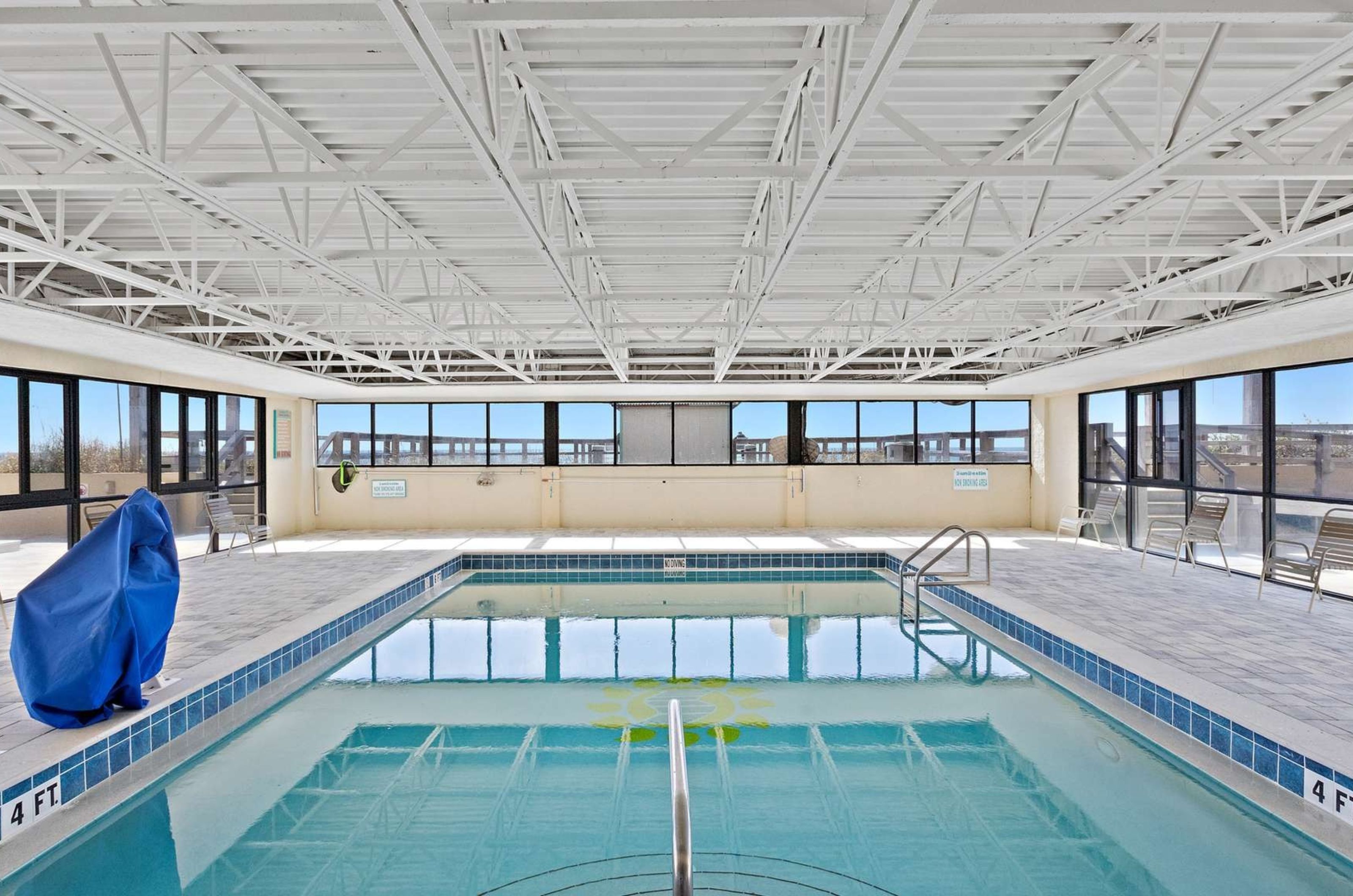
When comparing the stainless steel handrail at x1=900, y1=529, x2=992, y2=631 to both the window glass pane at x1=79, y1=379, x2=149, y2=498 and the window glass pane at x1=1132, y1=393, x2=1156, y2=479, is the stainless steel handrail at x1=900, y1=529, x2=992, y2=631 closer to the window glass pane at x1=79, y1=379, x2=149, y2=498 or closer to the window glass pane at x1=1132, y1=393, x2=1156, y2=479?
the window glass pane at x1=1132, y1=393, x2=1156, y2=479

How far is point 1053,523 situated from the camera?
11.2 m

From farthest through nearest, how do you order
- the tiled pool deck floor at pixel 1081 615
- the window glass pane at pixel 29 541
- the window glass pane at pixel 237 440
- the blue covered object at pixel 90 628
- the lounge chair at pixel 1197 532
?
the window glass pane at pixel 237 440
the lounge chair at pixel 1197 532
the window glass pane at pixel 29 541
the tiled pool deck floor at pixel 1081 615
the blue covered object at pixel 90 628

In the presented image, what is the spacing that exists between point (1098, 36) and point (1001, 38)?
14.9 inches

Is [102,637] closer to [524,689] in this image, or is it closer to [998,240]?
[524,689]

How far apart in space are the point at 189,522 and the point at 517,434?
4.83 meters

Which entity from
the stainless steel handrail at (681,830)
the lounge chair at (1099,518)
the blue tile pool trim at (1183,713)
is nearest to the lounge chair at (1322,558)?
the blue tile pool trim at (1183,713)

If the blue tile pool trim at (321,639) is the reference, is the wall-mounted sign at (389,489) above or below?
above

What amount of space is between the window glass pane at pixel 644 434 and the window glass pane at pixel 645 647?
565 cm

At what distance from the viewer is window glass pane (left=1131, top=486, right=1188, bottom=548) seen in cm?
823

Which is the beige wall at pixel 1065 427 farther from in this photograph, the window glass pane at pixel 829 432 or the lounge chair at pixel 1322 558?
the window glass pane at pixel 829 432

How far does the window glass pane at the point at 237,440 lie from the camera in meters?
9.53

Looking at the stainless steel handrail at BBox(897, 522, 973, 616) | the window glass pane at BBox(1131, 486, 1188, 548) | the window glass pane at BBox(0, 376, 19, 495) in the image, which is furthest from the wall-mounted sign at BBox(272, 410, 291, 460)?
the window glass pane at BBox(1131, 486, 1188, 548)

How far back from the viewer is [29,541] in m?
6.84

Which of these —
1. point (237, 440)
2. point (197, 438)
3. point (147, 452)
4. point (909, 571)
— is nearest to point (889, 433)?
point (909, 571)
